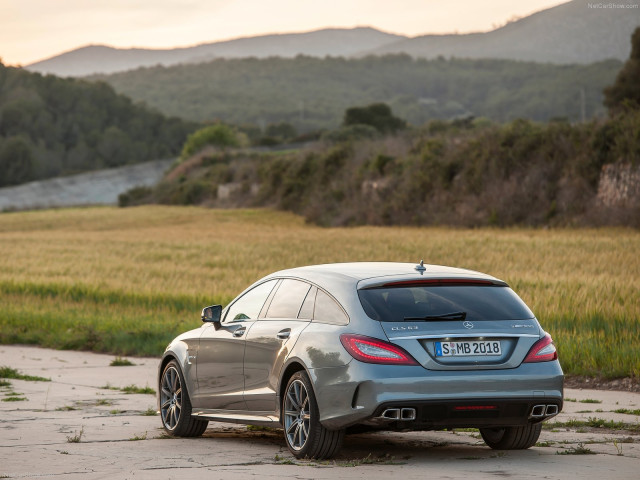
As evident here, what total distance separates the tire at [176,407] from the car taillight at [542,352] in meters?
3.61

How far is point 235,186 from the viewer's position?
9738 centimetres

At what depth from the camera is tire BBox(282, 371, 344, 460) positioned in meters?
9.12

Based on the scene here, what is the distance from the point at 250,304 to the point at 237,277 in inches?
909

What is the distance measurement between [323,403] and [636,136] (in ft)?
146

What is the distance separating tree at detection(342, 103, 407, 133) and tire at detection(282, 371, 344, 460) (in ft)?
370

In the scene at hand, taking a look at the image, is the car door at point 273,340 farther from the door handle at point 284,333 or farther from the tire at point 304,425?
the tire at point 304,425

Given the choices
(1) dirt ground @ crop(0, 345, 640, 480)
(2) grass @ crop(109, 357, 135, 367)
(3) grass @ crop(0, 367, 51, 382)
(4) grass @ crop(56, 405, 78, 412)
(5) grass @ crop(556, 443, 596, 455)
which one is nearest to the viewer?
(1) dirt ground @ crop(0, 345, 640, 480)

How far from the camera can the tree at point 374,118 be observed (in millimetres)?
122812

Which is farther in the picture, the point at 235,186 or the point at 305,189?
the point at 235,186

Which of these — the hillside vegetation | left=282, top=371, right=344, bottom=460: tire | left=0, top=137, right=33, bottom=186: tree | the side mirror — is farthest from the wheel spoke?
left=0, top=137, right=33, bottom=186: tree

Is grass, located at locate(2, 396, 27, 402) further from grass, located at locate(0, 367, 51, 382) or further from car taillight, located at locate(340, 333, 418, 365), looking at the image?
car taillight, located at locate(340, 333, 418, 365)

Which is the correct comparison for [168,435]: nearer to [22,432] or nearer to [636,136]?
[22,432]

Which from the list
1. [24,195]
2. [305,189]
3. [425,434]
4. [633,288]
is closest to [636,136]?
[633,288]

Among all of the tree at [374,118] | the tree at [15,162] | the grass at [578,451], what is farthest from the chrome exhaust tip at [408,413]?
the tree at [15,162]
